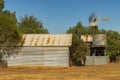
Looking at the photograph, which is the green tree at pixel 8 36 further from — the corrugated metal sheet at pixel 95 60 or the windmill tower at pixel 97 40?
the windmill tower at pixel 97 40

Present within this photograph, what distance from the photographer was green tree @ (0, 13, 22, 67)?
34062mm

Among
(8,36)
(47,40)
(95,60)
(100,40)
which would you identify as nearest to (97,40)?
(100,40)

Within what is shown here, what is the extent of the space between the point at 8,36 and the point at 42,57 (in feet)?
16.6

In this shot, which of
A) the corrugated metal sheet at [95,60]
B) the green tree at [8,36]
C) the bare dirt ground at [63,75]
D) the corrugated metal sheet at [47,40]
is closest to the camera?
the bare dirt ground at [63,75]

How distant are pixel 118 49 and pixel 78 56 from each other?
19894 millimetres

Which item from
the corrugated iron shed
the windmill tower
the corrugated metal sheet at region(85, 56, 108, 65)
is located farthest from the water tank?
the corrugated iron shed

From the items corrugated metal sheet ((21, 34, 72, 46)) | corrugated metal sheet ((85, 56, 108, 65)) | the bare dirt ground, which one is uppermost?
corrugated metal sheet ((21, 34, 72, 46))

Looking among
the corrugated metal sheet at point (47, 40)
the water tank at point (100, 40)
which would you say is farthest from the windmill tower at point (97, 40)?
the corrugated metal sheet at point (47, 40)

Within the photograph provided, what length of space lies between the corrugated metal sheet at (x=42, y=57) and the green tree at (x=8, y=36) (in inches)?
41.3

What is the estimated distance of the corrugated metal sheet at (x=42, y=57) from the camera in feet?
116

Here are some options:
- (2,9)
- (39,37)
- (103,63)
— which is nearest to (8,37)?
(39,37)

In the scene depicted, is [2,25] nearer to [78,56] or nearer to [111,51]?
[78,56]

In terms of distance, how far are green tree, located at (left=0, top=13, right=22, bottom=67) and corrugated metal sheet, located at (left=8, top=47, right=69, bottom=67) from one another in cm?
105

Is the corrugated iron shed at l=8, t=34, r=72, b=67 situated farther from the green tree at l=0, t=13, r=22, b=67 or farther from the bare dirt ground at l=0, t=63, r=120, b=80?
the bare dirt ground at l=0, t=63, r=120, b=80
